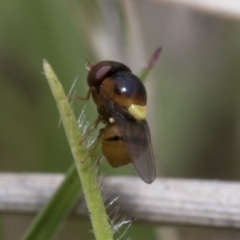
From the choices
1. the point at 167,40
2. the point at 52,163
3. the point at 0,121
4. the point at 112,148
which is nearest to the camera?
the point at 112,148

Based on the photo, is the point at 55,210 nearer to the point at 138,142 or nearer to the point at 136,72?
the point at 138,142

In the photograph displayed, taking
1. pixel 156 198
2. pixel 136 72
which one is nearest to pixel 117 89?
pixel 156 198

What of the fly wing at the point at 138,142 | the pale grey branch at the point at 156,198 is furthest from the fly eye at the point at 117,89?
the pale grey branch at the point at 156,198

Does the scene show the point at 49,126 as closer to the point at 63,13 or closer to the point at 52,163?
the point at 52,163

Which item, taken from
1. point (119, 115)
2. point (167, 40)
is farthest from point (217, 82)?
point (119, 115)

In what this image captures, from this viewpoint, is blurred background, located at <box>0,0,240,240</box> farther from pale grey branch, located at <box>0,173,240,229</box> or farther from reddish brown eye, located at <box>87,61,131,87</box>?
reddish brown eye, located at <box>87,61,131,87</box>

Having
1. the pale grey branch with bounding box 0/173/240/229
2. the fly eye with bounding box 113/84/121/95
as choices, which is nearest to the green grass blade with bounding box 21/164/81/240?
the pale grey branch with bounding box 0/173/240/229
